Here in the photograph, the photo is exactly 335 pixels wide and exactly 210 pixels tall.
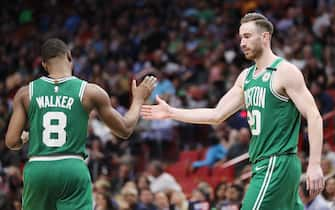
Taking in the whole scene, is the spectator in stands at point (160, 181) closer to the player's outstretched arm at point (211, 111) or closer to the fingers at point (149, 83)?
the player's outstretched arm at point (211, 111)

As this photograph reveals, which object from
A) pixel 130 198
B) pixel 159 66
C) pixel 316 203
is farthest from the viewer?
pixel 159 66

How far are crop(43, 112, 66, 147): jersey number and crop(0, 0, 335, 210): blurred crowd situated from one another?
4.31 m

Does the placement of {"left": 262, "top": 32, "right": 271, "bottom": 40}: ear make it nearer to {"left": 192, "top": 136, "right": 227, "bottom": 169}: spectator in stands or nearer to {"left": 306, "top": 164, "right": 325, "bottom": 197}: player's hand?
{"left": 306, "top": 164, "right": 325, "bottom": 197}: player's hand

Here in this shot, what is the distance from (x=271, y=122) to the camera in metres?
6.35

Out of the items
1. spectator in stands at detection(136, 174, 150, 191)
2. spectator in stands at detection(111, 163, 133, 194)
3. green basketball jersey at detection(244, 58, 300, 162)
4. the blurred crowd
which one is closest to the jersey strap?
green basketball jersey at detection(244, 58, 300, 162)

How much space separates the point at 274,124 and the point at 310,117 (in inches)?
11.9

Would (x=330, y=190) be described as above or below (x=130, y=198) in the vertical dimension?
above

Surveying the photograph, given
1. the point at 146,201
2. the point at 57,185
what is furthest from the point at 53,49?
the point at 146,201

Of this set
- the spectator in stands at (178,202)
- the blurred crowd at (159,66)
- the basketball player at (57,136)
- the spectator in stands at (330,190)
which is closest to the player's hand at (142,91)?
the basketball player at (57,136)

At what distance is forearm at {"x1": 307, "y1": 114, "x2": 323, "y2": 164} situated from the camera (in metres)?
6.11

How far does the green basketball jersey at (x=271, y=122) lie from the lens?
6.32 m

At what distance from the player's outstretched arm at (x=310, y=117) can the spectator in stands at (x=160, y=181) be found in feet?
20.8

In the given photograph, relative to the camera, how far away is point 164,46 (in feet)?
60.7

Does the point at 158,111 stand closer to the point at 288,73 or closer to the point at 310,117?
the point at 288,73
